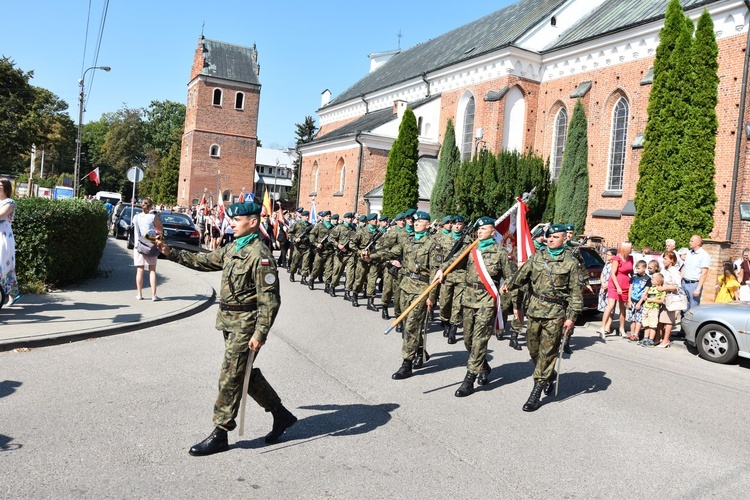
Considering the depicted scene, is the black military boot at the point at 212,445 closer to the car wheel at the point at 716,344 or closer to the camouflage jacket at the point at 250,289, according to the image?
the camouflage jacket at the point at 250,289

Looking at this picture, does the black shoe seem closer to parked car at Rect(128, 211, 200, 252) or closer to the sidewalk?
the sidewalk

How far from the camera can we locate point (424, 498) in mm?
4188

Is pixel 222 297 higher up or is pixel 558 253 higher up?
pixel 558 253

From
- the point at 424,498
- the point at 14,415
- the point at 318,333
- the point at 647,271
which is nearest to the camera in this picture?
the point at 424,498

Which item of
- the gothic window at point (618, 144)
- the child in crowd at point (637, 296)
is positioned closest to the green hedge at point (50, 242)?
the child in crowd at point (637, 296)

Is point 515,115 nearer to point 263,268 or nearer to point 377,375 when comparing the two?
point 377,375

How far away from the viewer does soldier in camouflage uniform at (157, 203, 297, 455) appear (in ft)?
15.7

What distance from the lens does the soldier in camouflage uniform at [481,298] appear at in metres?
7.03

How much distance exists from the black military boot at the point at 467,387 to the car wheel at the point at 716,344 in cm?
522

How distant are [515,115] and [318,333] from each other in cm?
2447

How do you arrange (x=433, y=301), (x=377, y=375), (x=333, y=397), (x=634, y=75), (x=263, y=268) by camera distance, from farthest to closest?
(x=634, y=75) → (x=433, y=301) → (x=377, y=375) → (x=333, y=397) → (x=263, y=268)

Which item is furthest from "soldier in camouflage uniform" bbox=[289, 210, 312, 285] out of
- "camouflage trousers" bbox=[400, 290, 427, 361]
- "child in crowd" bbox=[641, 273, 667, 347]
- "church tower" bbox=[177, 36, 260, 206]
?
"church tower" bbox=[177, 36, 260, 206]

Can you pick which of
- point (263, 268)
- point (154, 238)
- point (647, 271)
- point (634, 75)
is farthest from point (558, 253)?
point (634, 75)

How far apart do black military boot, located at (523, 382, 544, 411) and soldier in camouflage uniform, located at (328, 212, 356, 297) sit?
8097 millimetres
